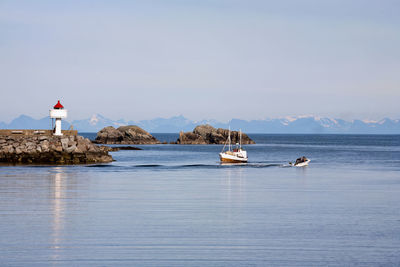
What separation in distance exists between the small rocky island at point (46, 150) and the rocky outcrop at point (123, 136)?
89.7m

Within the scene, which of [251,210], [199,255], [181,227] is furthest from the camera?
[251,210]

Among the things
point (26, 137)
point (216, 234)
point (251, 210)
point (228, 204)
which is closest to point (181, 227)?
point (216, 234)

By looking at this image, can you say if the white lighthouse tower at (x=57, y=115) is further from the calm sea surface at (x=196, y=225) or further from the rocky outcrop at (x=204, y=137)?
the rocky outcrop at (x=204, y=137)

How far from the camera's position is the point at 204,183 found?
126 ft

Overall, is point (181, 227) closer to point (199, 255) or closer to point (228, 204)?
point (199, 255)

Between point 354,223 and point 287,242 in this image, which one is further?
point 354,223

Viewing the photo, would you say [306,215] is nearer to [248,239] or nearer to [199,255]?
[248,239]

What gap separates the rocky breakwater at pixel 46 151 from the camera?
5881cm

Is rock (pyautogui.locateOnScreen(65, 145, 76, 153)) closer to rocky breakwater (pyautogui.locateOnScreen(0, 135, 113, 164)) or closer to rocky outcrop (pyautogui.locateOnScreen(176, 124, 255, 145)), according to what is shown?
rocky breakwater (pyautogui.locateOnScreen(0, 135, 113, 164))

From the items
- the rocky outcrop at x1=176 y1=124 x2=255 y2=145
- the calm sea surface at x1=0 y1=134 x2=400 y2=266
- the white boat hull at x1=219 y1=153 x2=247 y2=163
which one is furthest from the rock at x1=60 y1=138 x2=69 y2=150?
the rocky outcrop at x1=176 y1=124 x2=255 y2=145

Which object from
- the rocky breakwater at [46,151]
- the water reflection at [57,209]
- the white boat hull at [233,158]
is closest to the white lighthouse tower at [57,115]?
the rocky breakwater at [46,151]

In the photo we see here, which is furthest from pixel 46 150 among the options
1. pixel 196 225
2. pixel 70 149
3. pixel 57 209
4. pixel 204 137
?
pixel 204 137

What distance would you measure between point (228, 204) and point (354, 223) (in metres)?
7.39

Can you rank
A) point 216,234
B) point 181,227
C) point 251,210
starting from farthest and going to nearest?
point 251,210, point 181,227, point 216,234
